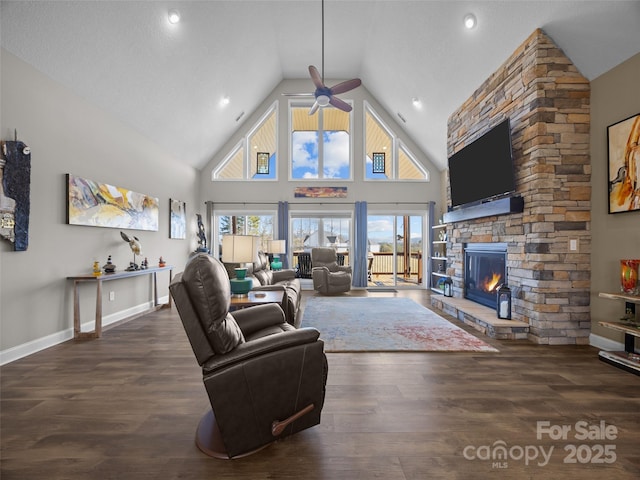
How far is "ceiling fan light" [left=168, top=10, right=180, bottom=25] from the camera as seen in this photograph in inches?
144

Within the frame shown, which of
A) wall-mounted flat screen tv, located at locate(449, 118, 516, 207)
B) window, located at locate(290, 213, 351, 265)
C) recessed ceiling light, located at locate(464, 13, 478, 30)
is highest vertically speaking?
recessed ceiling light, located at locate(464, 13, 478, 30)

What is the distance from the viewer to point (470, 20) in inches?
147

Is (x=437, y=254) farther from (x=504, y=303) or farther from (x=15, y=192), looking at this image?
(x=15, y=192)

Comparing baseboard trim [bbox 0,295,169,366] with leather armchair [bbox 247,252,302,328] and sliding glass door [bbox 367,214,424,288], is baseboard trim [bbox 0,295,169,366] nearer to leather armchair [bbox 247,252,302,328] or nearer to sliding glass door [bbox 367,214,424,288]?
leather armchair [bbox 247,252,302,328]

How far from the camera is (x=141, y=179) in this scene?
4.93 meters

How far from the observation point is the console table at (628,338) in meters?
2.51

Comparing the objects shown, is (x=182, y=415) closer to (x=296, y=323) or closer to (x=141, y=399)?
(x=141, y=399)

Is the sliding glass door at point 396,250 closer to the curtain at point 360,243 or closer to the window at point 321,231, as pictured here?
the curtain at point 360,243

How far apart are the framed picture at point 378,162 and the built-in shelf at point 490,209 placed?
2948 mm

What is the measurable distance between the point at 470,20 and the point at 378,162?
410 cm

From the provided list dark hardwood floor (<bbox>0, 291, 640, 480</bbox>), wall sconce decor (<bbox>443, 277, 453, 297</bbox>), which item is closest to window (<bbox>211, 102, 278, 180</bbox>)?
wall sconce decor (<bbox>443, 277, 453, 297</bbox>)

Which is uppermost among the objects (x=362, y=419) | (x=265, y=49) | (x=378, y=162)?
(x=265, y=49)

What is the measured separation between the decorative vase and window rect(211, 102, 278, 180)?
21.6ft

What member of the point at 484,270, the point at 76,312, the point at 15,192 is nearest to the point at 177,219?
the point at 76,312
